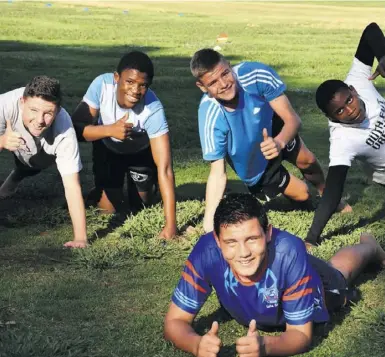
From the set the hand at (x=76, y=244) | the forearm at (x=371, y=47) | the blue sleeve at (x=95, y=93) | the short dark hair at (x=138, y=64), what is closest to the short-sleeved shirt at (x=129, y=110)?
the blue sleeve at (x=95, y=93)

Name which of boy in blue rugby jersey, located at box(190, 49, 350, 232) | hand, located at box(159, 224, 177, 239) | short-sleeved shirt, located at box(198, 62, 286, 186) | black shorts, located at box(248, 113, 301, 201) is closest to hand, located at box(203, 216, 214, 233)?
boy in blue rugby jersey, located at box(190, 49, 350, 232)

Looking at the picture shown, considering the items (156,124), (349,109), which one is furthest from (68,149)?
(349,109)

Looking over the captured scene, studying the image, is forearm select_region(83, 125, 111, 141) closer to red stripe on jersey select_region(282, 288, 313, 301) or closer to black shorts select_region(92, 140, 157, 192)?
black shorts select_region(92, 140, 157, 192)

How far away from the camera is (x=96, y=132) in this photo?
6293 mm

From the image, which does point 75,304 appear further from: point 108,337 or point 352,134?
point 352,134

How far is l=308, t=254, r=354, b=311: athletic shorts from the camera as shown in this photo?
14.8 feet

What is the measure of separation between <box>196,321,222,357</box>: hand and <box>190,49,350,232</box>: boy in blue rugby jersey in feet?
6.32

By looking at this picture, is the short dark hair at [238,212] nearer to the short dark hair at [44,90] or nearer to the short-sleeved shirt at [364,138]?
the short-sleeved shirt at [364,138]

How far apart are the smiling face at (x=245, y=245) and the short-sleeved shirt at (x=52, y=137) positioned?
2.31m

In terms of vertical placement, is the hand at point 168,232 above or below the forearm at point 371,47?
below

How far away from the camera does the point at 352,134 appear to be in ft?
19.0

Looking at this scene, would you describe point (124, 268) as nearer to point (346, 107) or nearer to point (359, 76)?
point (346, 107)

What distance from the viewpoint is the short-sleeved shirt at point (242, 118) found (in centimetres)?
593

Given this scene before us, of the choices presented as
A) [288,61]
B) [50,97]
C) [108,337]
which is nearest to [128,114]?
[50,97]
